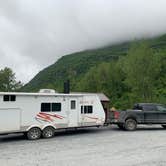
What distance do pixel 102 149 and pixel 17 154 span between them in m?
3.60

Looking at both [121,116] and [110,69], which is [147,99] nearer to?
[121,116]

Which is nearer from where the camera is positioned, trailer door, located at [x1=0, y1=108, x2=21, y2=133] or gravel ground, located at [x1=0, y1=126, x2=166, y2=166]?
gravel ground, located at [x1=0, y1=126, x2=166, y2=166]

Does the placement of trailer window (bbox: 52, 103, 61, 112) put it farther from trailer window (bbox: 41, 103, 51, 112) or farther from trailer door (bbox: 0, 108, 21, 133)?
trailer door (bbox: 0, 108, 21, 133)

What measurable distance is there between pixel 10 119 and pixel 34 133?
164cm

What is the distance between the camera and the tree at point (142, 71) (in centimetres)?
3625

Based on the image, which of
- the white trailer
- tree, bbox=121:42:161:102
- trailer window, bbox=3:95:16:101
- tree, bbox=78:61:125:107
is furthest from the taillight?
tree, bbox=78:61:125:107

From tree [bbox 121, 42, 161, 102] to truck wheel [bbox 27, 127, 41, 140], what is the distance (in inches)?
900

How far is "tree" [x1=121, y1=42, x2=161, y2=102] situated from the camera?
36.2 m

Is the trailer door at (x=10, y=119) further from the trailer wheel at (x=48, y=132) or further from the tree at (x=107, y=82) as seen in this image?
the tree at (x=107, y=82)

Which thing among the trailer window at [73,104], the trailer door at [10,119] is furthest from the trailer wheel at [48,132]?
the trailer window at [73,104]

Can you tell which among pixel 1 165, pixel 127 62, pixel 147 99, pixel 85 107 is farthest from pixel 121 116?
pixel 127 62

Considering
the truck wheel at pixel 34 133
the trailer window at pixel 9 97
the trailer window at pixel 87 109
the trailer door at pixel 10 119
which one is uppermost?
the trailer window at pixel 9 97

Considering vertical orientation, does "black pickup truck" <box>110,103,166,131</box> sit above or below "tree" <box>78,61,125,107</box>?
below

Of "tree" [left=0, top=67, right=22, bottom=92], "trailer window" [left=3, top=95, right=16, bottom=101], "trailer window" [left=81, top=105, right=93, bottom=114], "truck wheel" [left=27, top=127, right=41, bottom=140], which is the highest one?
"tree" [left=0, top=67, right=22, bottom=92]
